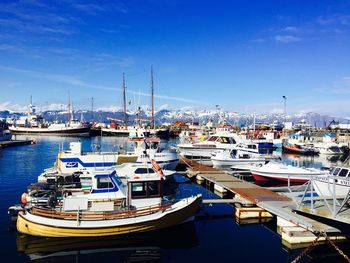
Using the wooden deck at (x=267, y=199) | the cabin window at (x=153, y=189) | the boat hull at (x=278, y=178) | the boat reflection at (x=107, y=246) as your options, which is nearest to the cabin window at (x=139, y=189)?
the cabin window at (x=153, y=189)

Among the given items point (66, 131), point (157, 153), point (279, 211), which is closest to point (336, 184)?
point (279, 211)

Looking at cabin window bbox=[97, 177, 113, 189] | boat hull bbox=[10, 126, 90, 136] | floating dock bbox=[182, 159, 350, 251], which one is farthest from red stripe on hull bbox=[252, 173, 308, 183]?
boat hull bbox=[10, 126, 90, 136]

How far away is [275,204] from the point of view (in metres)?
20.0

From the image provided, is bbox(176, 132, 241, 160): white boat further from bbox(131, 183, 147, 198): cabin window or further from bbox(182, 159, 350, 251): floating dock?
bbox(131, 183, 147, 198): cabin window

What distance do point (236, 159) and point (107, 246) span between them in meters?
25.3

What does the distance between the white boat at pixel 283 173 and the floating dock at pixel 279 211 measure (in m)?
4.00

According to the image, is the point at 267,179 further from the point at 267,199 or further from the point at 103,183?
the point at 103,183

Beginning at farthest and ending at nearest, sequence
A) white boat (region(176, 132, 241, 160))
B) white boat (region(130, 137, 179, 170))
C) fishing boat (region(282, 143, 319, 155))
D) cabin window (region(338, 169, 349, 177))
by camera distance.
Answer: fishing boat (region(282, 143, 319, 155)) < white boat (region(176, 132, 241, 160)) < white boat (region(130, 137, 179, 170)) < cabin window (region(338, 169, 349, 177))

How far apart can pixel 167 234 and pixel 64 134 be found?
10222 centimetres

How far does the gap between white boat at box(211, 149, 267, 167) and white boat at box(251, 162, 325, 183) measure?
18.7 feet

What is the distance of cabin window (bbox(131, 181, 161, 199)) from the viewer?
17.8m

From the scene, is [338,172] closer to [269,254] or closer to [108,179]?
[269,254]

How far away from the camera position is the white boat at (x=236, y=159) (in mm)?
38875

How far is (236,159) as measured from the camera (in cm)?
3916
